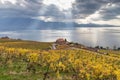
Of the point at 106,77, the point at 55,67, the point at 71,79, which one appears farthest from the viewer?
the point at 55,67

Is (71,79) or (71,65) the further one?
(71,65)

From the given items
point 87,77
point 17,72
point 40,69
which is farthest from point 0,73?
point 87,77

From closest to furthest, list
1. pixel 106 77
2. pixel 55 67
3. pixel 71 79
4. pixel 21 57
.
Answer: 1. pixel 106 77
2. pixel 71 79
3. pixel 55 67
4. pixel 21 57

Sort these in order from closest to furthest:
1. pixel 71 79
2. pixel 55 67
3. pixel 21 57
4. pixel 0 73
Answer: pixel 71 79, pixel 0 73, pixel 55 67, pixel 21 57

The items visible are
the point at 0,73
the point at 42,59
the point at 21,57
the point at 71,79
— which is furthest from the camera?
the point at 21,57

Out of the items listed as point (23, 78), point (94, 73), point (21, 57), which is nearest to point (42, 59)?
point (21, 57)

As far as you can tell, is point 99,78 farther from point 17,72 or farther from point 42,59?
point 42,59

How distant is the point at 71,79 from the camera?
4244 cm

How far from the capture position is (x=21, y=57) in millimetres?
71375

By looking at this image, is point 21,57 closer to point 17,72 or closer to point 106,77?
point 17,72

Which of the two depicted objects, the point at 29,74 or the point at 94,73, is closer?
the point at 94,73

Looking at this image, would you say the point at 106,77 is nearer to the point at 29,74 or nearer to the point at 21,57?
the point at 29,74

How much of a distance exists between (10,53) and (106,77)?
4142 centimetres

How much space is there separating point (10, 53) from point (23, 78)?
33407 mm
